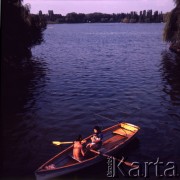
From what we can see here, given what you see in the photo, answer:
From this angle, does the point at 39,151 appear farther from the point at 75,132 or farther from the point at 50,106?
the point at 50,106

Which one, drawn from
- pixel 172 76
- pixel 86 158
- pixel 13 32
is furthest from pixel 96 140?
pixel 172 76

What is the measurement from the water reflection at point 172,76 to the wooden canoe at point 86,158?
9.11 meters

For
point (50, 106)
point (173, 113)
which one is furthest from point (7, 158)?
point (173, 113)

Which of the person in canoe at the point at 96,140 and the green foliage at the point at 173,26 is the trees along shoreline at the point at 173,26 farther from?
the person in canoe at the point at 96,140

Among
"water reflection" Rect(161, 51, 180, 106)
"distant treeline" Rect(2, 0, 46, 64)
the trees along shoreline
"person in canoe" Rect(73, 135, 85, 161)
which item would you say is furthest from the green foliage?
"person in canoe" Rect(73, 135, 85, 161)

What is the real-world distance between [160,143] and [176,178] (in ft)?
13.3

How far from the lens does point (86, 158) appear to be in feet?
55.9

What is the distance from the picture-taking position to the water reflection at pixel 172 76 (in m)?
30.6

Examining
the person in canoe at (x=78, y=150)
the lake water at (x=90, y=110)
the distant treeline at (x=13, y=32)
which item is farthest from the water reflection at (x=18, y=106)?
the person in canoe at (x=78, y=150)

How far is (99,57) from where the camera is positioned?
56.2 m

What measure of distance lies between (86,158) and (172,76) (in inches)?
995

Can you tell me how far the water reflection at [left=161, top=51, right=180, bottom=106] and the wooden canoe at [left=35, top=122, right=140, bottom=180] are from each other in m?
9.11

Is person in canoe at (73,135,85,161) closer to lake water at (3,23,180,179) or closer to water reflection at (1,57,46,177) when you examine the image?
lake water at (3,23,180,179)

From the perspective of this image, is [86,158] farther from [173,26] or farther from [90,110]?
[173,26]
